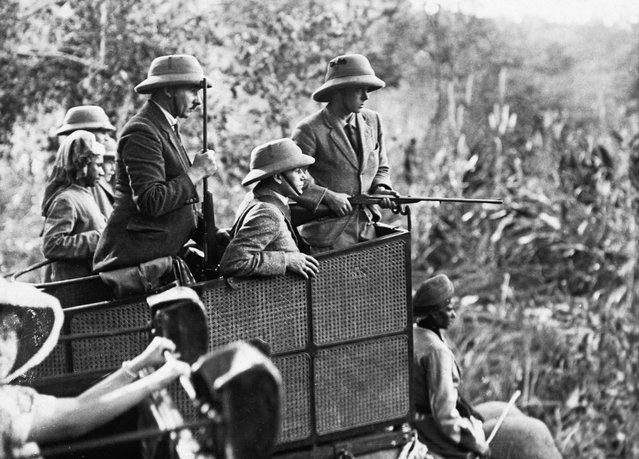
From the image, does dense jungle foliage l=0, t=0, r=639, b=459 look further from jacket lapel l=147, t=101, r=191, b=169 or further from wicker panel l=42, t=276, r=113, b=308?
jacket lapel l=147, t=101, r=191, b=169

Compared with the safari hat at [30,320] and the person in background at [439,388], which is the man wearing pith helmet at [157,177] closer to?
the person in background at [439,388]

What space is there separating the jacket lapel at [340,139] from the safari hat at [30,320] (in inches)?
125

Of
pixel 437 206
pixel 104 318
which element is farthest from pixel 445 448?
pixel 437 206

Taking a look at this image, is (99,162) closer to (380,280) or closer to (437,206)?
(380,280)

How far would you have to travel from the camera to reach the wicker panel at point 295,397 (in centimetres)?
680

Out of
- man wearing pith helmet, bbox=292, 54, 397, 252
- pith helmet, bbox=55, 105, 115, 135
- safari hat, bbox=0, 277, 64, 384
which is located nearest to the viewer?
safari hat, bbox=0, 277, 64, 384

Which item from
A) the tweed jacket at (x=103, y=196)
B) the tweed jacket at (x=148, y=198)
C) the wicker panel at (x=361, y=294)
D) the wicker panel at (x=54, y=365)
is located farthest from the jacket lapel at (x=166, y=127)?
the tweed jacket at (x=103, y=196)

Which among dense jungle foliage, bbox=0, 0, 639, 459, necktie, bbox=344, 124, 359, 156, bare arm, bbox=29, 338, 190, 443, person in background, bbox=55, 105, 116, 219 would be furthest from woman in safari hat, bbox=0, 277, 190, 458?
dense jungle foliage, bbox=0, 0, 639, 459

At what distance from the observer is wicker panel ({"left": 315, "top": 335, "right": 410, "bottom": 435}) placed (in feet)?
22.9

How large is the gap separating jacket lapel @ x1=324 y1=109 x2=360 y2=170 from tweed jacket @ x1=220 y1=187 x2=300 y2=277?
86 cm

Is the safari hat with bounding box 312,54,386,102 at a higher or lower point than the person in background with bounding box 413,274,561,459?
higher

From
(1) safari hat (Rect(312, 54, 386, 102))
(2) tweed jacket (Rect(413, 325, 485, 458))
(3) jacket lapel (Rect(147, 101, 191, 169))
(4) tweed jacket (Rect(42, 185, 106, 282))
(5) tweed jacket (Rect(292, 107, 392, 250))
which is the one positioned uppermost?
(1) safari hat (Rect(312, 54, 386, 102))

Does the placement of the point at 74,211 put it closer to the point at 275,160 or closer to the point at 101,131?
the point at 101,131

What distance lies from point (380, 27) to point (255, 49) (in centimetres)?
1194
